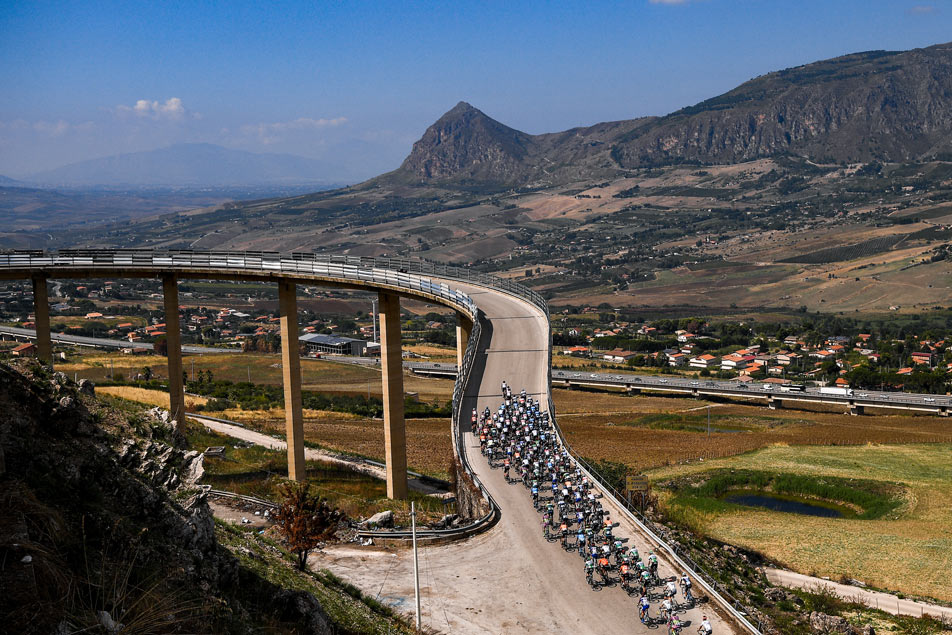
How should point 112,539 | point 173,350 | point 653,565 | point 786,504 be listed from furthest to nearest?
point 786,504 < point 173,350 < point 653,565 < point 112,539

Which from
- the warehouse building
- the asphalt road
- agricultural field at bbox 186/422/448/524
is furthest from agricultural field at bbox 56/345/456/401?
the asphalt road

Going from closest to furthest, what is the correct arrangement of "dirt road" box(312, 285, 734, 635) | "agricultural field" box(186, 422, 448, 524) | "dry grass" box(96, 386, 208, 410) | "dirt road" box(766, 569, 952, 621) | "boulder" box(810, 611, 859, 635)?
"dirt road" box(312, 285, 734, 635) < "boulder" box(810, 611, 859, 635) < "dirt road" box(766, 569, 952, 621) < "agricultural field" box(186, 422, 448, 524) < "dry grass" box(96, 386, 208, 410)

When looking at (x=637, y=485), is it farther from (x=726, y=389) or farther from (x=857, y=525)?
Answer: (x=726, y=389)

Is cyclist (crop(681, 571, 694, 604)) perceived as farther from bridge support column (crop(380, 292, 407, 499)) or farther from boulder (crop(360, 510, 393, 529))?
bridge support column (crop(380, 292, 407, 499))

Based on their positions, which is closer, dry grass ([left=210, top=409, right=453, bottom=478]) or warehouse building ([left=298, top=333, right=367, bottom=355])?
dry grass ([left=210, top=409, right=453, bottom=478])

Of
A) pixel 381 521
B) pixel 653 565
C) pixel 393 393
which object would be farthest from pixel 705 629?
pixel 393 393

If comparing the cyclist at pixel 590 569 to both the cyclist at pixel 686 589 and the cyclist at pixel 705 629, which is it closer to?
the cyclist at pixel 686 589
